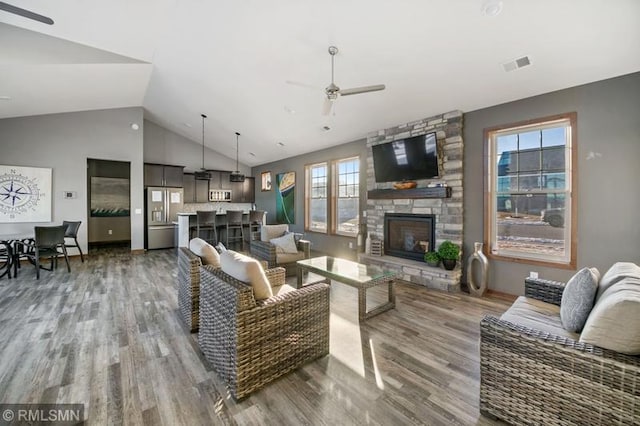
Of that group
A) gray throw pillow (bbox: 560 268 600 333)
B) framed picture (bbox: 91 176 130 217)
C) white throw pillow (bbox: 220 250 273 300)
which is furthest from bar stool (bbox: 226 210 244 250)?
gray throw pillow (bbox: 560 268 600 333)

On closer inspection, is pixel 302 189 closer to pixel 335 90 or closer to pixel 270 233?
pixel 270 233

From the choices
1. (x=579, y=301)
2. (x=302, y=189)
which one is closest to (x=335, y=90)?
(x=579, y=301)

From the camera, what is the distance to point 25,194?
5.49 metres

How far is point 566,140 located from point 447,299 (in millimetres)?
2525

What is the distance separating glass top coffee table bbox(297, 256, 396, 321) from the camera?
294cm

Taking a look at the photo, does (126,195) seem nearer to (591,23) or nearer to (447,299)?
(447,299)

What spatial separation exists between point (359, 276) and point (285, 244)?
181 centimetres

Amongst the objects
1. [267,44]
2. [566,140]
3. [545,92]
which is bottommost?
[566,140]

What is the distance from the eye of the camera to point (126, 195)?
772 centimetres

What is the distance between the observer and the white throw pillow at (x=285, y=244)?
4574mm

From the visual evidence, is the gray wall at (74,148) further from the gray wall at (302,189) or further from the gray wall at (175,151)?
the gray wall at (302,189)

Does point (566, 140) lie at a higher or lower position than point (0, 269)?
higher

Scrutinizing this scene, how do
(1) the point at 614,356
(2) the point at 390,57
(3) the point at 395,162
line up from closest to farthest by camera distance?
(1) the point at 614,356
(2) the point at 390,57
(3) the point at 395,162

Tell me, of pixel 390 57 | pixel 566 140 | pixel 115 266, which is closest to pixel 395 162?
pixel 390 57
